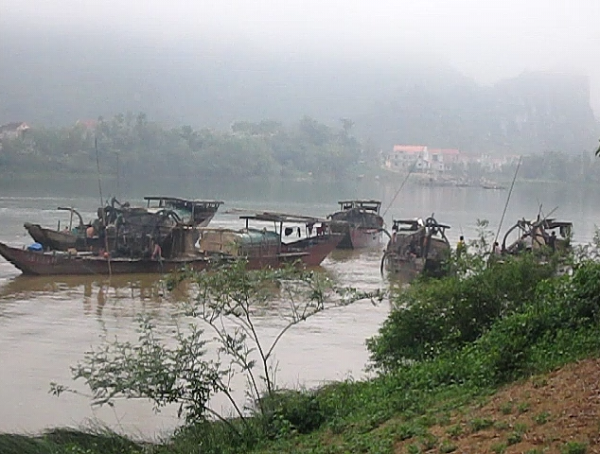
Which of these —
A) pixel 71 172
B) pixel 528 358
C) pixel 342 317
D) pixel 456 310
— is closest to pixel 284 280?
pixel 456 310

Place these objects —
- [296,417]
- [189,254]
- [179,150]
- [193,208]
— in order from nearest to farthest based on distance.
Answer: [296,417] → [189,254] → [193,208] → [179,150]

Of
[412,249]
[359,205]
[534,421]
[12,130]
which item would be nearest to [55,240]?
[412,249]

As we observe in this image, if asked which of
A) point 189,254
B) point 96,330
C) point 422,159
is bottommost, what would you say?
point 96,330

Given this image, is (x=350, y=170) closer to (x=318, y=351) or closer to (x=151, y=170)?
(x=151, y=170)

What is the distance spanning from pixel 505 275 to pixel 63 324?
32.1 feet

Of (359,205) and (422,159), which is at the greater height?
(422,159)

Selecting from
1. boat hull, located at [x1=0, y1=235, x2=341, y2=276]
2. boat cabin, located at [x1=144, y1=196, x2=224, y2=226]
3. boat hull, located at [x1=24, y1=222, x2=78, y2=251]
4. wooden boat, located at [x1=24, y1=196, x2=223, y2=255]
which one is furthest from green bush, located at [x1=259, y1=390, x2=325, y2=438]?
boat cabin, located at [x1=144, y1=196, x2=224, y2=226]

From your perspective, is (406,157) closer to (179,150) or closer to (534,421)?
(179,150)

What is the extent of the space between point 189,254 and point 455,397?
17.2 meters

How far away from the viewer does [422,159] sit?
268 ft

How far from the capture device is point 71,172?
58.8 meters

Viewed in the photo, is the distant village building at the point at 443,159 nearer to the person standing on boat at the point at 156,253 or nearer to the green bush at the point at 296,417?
the person standing on boat at the point at 156,253

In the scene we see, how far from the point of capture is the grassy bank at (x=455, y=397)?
17.0ft

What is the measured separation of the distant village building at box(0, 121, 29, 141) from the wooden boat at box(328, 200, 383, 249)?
35.4 meters
